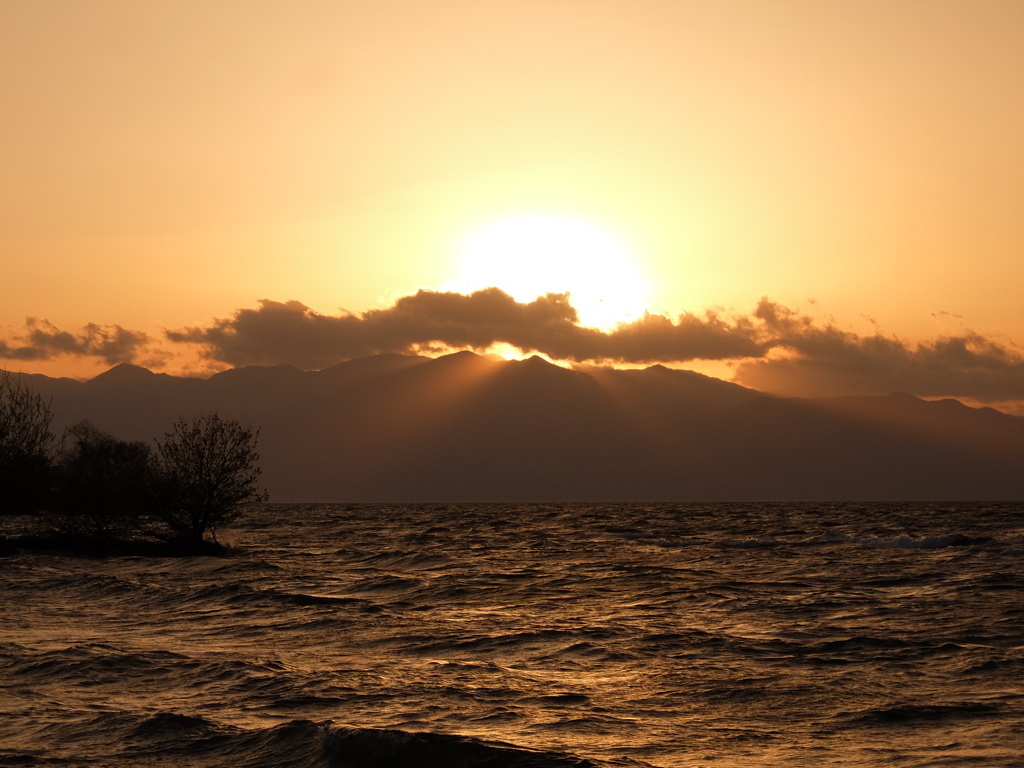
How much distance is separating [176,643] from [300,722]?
12.3 meters

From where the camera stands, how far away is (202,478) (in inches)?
2694

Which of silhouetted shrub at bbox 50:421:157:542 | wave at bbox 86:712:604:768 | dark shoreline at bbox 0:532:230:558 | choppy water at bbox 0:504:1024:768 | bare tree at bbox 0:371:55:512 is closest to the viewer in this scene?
wave at bbox 86:712:604:768

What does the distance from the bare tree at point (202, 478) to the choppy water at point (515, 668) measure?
1742 centimetres

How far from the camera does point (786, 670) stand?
23.9m

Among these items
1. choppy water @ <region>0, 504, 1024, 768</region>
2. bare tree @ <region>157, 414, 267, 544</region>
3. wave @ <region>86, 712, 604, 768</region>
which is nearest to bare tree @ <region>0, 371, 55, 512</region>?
bare tree @ <region>157, 414, 267, 544</region>

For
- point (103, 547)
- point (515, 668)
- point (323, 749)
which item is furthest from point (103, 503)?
point (323, 749)

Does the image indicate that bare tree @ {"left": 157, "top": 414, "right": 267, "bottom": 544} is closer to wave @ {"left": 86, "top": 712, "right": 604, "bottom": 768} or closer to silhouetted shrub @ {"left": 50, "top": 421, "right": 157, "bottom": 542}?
silhouetted shrub @ {"left": 50, "top": 421, "right": 157, "bottom": 542}

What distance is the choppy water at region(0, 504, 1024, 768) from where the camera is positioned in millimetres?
16797

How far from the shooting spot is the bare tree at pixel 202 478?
224 feet

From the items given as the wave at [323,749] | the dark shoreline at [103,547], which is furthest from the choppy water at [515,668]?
the dark shoreline at [103,547]

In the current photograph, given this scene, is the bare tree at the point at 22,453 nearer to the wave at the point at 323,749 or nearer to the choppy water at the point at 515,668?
the choppy water at the point at 515,668

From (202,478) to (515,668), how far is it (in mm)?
49421

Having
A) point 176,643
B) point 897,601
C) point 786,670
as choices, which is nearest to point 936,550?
point 897,601

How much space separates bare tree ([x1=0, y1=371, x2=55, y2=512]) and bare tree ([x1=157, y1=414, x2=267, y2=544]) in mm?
7999
